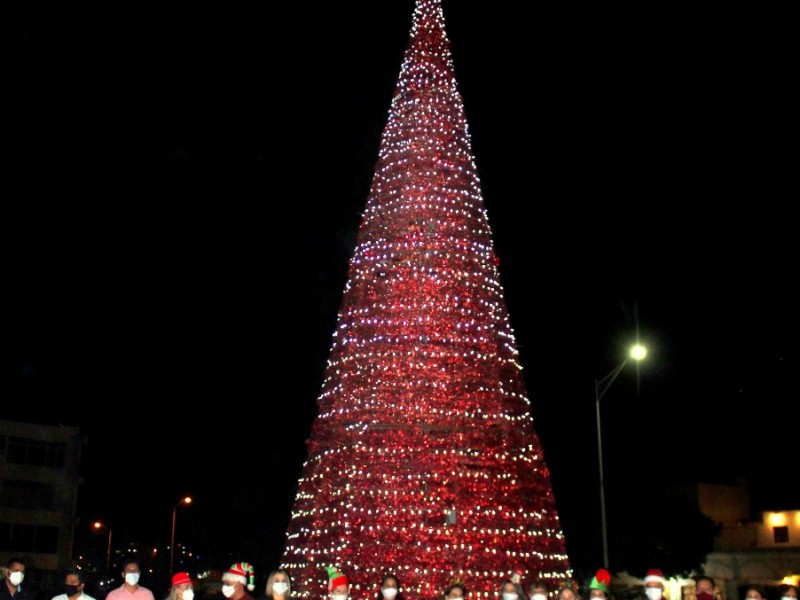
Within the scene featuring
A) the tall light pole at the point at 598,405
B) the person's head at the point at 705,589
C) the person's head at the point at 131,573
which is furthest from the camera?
the tall light pole at the point at 598,405

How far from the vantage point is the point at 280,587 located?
8.20 metres

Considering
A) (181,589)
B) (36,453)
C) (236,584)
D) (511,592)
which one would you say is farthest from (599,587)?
(36,453)

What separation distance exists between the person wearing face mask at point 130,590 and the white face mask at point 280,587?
1563 millimetres

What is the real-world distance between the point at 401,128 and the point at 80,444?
134 feet

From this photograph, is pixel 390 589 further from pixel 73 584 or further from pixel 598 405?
pixel 598 405

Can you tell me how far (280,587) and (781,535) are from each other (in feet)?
131

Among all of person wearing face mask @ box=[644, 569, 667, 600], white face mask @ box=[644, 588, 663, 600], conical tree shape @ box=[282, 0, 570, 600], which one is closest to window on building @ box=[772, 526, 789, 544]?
conical tree shape @ box=[282, 0, 570, 600]

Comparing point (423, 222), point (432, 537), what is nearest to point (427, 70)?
point (423, 222)

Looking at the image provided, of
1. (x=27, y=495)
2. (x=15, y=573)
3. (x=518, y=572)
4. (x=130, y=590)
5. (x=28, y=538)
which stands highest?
(x=27, y=495)

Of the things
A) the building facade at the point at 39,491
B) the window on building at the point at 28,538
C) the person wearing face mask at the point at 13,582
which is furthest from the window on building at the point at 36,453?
the person wearing face mask at the point at 13,582

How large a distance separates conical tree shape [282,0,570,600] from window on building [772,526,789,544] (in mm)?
30272

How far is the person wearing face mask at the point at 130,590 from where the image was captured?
900cm

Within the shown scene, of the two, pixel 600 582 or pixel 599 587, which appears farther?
pixel 600 582

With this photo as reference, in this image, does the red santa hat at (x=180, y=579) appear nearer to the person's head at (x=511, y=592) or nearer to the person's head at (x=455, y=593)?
the person's head at (x=455, y=593)
